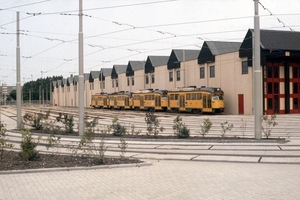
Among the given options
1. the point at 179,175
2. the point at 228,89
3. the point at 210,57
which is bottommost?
the point at 179,175

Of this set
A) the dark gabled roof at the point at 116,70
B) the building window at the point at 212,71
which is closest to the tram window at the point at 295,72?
the building window at the point at 212,71

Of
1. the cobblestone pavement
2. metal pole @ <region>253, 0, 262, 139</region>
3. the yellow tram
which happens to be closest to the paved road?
the cobblestone pavement

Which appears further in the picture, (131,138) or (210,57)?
(210,57)

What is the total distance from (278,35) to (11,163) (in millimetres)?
38125

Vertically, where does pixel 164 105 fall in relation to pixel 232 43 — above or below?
below

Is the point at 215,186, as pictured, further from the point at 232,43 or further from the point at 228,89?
the point at 232,43

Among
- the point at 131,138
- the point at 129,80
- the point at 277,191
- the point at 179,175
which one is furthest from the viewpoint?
the point at 129,80

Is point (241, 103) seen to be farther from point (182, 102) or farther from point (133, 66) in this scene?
point (133, 66)

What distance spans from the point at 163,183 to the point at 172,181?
0.29 meters

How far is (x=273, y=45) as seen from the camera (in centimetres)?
4188

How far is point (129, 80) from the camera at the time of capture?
248 ft

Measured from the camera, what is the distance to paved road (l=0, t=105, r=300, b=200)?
24.5ft

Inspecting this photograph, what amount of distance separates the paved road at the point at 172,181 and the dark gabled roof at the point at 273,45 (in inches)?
1214

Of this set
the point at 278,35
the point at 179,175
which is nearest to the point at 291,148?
the point at 179,175
